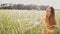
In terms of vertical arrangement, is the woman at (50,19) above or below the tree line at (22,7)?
below

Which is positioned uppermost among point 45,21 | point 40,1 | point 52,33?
point 40,1

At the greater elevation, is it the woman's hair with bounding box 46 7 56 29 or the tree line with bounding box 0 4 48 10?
the tree line with bounding box 0 4 48 10

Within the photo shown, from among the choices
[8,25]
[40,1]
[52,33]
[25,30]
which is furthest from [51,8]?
[8,25]

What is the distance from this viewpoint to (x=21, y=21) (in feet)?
3.60

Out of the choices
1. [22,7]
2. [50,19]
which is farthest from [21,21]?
[50,19]

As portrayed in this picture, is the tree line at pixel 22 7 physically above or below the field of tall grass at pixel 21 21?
above

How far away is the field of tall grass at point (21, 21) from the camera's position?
108 centimetres

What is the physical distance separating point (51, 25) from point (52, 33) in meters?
0.09

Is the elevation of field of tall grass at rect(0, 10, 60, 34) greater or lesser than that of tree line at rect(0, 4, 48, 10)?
lesser

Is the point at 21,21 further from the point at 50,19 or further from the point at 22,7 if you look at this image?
the point at 50,19

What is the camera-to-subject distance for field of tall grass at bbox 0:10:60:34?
1.08m

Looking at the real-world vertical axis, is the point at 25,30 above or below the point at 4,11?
below

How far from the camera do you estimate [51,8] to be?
43.6 inches

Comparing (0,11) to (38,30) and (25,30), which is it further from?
(38,30)
